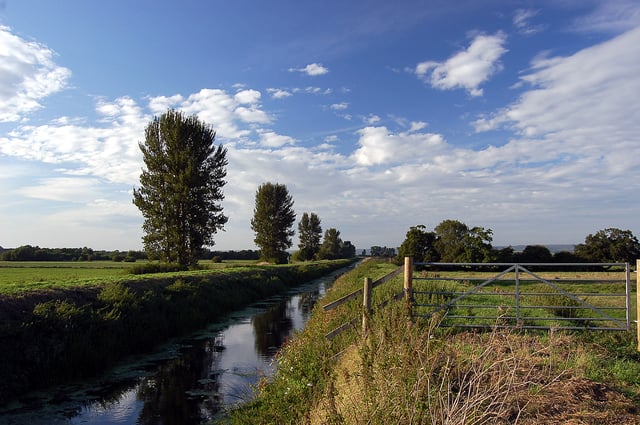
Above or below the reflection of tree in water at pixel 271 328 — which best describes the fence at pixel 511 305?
above

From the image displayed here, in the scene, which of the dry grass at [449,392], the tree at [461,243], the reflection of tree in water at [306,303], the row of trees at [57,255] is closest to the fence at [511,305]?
the dry grass at [449,392]

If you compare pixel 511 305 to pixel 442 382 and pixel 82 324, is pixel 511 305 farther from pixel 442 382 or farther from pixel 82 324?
pixel 82 324

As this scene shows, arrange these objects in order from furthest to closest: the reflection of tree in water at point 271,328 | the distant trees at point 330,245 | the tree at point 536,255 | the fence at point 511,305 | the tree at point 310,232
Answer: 1. the distant trees at point 330,245
2. the tree at point 310,232
3. the tree at point 536,255
4. the reflection of tree in water at point 271,328
5. the fence at point 511,305

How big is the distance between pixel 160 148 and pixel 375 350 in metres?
32.5

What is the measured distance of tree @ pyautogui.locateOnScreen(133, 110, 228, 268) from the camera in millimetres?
33250

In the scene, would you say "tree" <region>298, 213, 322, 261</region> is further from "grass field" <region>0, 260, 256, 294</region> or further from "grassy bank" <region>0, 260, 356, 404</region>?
"grassy bank" <region>0, 260, 356, 404</region>

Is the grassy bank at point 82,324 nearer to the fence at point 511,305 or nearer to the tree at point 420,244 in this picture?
the fence at point 511,305

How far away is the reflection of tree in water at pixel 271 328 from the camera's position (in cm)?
1408

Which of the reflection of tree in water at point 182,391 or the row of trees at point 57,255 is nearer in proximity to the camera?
the reflection of tree in water at point 182,391

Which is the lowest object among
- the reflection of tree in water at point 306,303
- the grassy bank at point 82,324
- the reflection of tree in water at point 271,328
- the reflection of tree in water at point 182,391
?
the reflection of tree in water at point 306,303

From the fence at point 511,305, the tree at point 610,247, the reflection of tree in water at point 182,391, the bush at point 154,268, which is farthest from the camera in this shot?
the tree at point 610,247

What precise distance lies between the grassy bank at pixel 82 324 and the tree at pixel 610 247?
→ 37877 mm

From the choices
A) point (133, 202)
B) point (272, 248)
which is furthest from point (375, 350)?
point (272, 248)

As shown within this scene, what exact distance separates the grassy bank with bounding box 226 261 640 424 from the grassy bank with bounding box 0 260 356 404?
5.32 m
